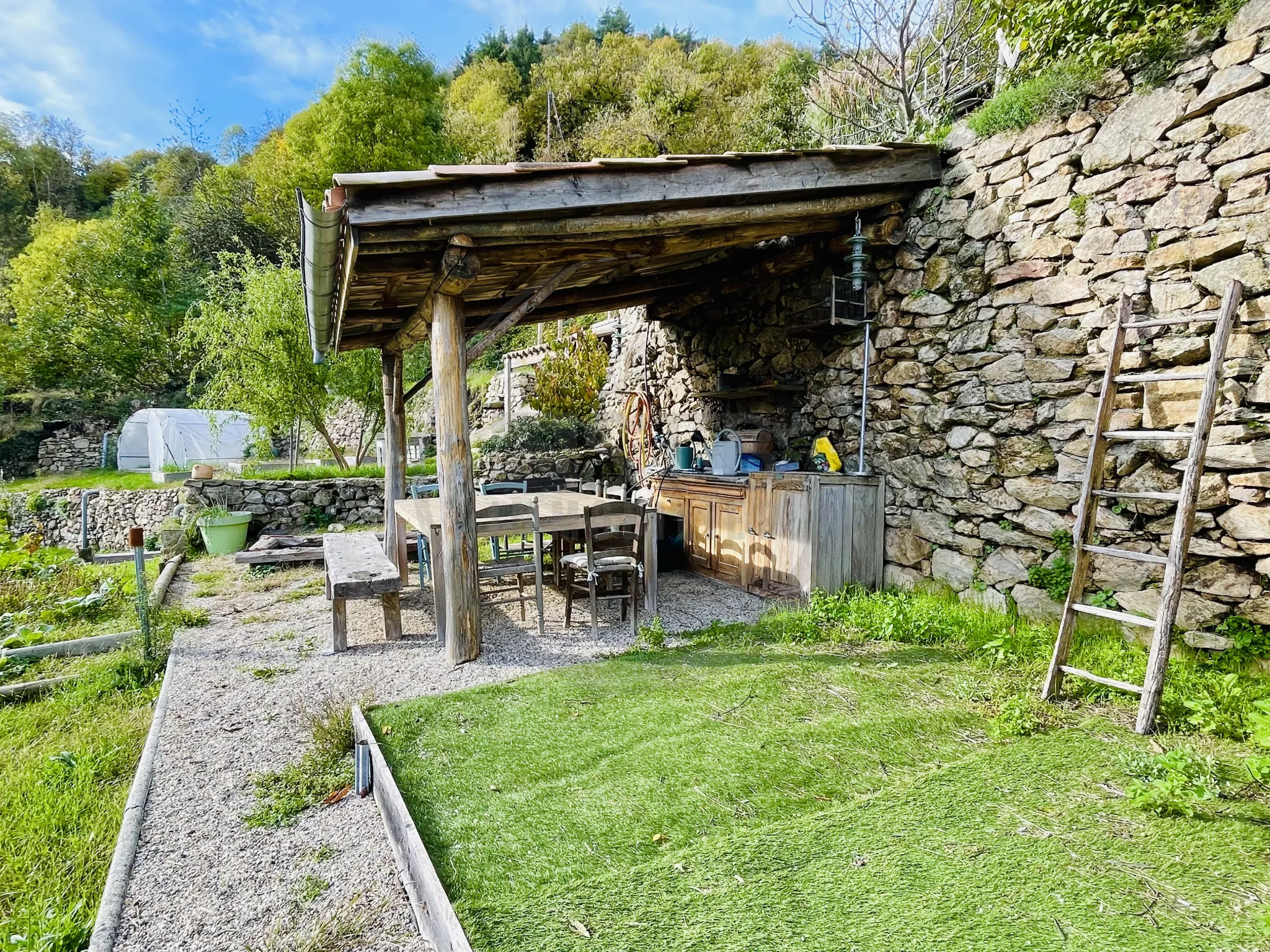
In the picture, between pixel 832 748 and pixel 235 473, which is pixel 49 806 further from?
pixel 235 473

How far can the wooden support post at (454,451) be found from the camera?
3.87m

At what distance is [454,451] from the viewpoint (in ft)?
12.8

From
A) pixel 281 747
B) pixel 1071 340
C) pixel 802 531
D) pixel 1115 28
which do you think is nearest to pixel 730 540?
pixel 802 531

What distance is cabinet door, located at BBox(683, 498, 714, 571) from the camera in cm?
624

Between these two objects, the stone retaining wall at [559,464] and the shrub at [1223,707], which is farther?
the stone retaining wall at [559,464]

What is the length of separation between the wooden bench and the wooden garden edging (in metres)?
1.60

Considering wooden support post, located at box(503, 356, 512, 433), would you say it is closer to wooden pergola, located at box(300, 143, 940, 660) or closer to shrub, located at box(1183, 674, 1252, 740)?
wooden pergola, located at box(300, 143, 940, 660)

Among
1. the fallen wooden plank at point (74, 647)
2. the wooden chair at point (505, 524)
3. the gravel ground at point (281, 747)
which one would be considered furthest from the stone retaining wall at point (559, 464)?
the fallen wooden plank at point (74, 647)

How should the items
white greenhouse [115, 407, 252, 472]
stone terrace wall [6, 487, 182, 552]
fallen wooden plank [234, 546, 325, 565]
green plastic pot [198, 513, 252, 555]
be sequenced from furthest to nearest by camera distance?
white greenhouse [115, 407, 252, 472], stone terrace wall [6, 487, 182, 552], green plastic pot [198, 513, 252, 555], fallen wooden plank [234, 546, 325, 565]

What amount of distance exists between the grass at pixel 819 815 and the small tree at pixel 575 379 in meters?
8.10

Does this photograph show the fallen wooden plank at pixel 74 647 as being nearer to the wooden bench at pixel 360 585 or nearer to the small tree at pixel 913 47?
the wooden bench at pixel 360 585

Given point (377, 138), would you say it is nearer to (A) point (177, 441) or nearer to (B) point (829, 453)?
(A) point (177, 441)

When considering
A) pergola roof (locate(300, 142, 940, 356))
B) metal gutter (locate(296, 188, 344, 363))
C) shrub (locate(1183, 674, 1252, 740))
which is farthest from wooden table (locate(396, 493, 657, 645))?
shrub (locate(1183, 674, 1252, 740))

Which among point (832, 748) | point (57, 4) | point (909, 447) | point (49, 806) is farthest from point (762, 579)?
point (57, 4)
